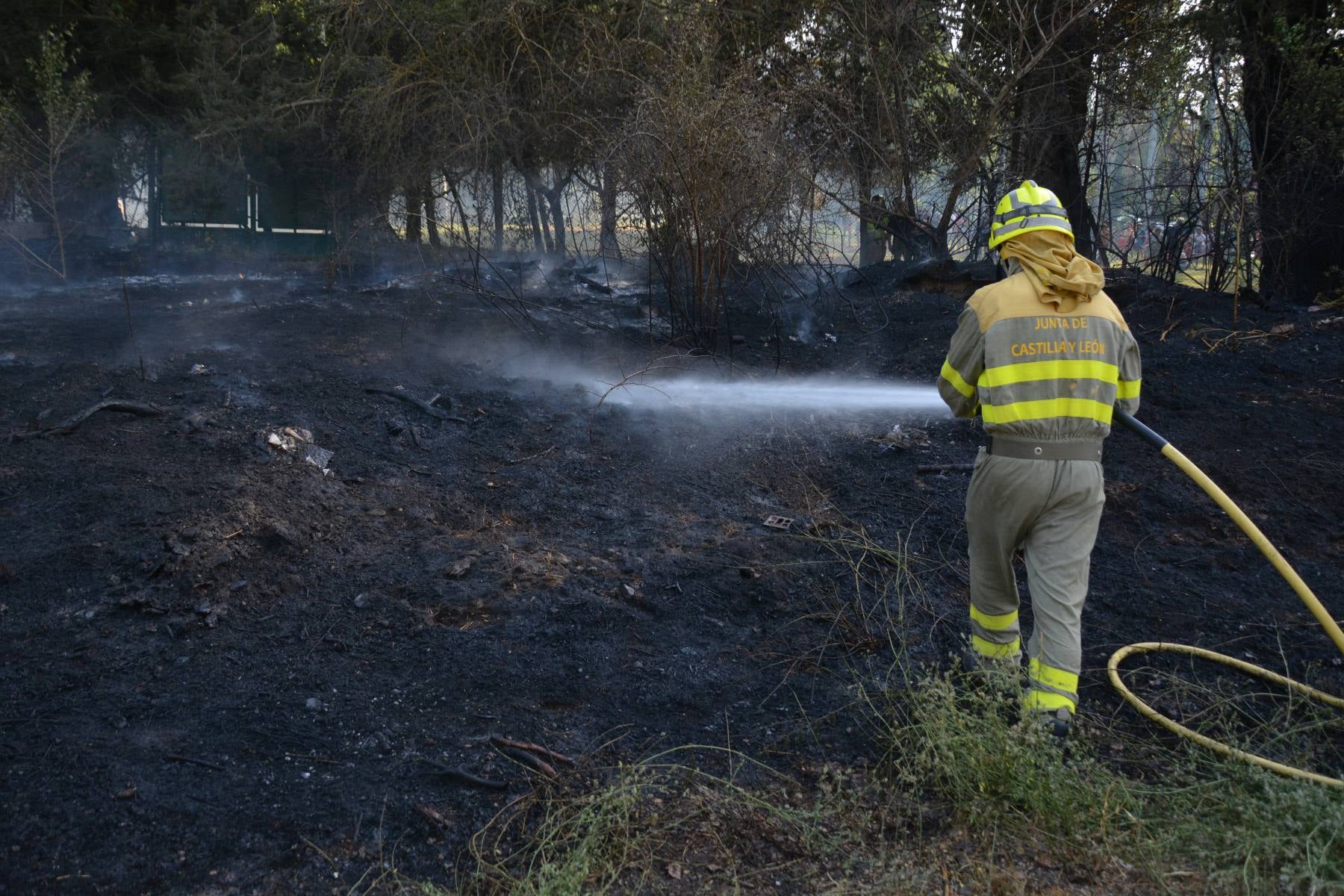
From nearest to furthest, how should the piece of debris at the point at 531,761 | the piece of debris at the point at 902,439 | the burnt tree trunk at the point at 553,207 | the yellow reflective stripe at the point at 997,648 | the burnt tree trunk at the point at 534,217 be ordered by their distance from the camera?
the piece of debris at the point at 531,761 < the yellow reflective stripe at the point at 997,648 < the piece of debris at the point at 902,439 < the burnt tree trunk at the point at 553,207 < the burnt tree trunk at the point at 534,217

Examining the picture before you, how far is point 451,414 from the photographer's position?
6.99 metres

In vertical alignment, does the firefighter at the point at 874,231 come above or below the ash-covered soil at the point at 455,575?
above

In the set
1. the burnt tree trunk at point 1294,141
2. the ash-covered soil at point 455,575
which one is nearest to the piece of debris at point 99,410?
the ash-covered soil at point 455,575

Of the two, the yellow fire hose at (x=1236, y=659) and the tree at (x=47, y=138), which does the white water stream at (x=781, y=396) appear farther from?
the tree at (x=47, y=138)

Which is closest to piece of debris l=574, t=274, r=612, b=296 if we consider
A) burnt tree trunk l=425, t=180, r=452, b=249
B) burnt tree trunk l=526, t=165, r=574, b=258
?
burnt tree trunk l=526, t=165, r=574, b=258

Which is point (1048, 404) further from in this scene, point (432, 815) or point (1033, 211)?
point (432, 815)

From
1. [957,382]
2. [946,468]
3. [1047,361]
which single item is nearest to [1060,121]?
[946,468]

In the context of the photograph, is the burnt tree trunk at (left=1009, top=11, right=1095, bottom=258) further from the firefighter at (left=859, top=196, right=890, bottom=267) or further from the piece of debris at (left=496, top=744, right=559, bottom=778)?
the piece of debris at (left=496, top=744, right=559, bottom=778)

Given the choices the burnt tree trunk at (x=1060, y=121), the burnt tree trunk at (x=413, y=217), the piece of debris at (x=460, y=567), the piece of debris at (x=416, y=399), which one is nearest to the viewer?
the piece of debris at (x=460, y=567)

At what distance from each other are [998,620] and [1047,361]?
3.36 feet

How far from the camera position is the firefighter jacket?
327 cm

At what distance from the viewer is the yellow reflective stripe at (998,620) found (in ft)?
11.9

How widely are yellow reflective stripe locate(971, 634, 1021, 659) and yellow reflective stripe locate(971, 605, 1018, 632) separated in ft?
0.20

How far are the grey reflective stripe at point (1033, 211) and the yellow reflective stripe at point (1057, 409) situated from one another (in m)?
0.66
